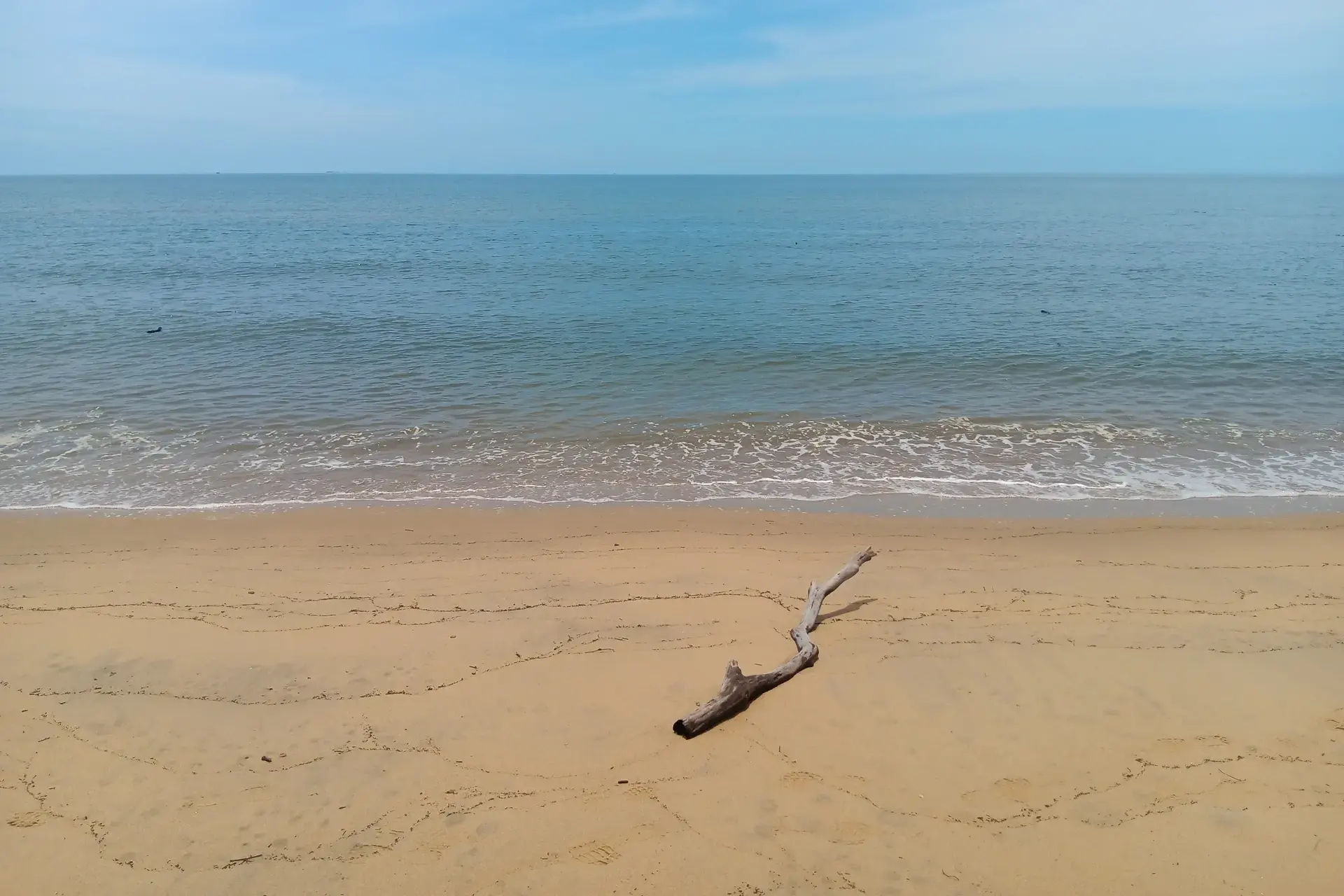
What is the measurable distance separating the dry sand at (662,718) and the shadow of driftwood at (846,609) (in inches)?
3.9

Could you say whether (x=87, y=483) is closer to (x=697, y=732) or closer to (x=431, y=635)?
(x=431, y=635)

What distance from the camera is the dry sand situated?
19.3 ft

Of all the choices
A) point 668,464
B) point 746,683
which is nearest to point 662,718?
point 746,683

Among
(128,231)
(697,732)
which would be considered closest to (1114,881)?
(697,732)

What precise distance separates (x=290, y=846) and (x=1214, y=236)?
69.8 meters

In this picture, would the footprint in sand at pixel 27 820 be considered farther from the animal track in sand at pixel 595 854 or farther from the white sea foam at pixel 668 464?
the white sea foam at pixel 668 464

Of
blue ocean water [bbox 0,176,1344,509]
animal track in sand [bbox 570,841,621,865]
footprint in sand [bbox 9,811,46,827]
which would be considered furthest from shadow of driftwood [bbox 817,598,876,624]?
footprint in sand [bbox 9,811,46,827]

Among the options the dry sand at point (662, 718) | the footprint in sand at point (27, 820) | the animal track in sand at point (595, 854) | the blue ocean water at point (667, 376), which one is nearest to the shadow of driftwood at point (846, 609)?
the dry sand at point (662, 718)

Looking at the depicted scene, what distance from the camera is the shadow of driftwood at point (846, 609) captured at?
9.38 meters

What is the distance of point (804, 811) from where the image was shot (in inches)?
248

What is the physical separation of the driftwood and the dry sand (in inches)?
5.2

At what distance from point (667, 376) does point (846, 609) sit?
41.5 feet

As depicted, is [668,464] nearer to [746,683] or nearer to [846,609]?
[846,609]

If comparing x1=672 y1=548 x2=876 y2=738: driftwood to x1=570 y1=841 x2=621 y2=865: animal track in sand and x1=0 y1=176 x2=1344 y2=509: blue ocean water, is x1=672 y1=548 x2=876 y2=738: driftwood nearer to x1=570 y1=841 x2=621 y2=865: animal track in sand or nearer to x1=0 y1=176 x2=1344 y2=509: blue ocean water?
x1=570 y1=841 x2=621 y2=865: animal track in sand
